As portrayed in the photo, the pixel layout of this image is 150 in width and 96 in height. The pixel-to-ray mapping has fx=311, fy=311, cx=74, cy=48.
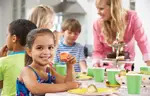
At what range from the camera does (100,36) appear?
2.39m

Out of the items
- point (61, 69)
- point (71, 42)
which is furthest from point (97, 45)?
point (61, 69)

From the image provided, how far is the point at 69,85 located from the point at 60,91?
68mm

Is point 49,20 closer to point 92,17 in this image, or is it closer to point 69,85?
point 69,85

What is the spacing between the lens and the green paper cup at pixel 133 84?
1.24 m

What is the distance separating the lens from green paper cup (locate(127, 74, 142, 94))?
124cm

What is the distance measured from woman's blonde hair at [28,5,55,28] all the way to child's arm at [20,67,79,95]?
3.51ft

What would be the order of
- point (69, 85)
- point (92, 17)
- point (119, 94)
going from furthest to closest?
1. point (92, 17)
2. point (69, 85)
3. point (119, 94)

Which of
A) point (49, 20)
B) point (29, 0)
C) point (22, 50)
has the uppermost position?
point (29, 0)

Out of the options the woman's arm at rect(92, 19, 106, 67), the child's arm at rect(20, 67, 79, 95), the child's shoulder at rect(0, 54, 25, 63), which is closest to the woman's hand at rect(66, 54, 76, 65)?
the child's arm at rect(20, 67, 79, 95)

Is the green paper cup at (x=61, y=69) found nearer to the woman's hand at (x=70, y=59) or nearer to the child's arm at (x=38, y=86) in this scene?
the woman's hand at (x=70, y=59)

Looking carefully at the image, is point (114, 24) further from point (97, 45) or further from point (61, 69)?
point (61, 69)

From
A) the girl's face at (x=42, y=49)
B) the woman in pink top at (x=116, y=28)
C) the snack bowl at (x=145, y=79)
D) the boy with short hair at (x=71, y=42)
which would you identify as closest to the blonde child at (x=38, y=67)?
the girl's face at (x=42, y=49)

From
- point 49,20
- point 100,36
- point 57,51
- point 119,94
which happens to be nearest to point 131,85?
point 119,94

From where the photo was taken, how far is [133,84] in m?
1.25
